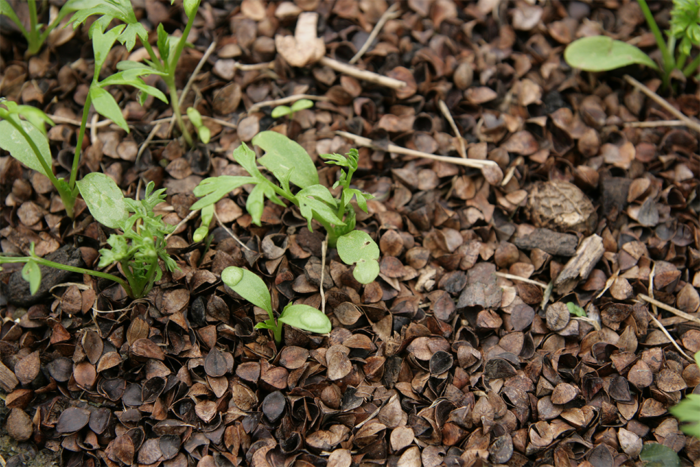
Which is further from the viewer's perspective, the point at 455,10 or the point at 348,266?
the point at 455,10

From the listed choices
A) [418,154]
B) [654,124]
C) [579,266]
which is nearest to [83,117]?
[418,154]

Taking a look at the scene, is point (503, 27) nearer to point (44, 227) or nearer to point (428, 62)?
point (428, 62)

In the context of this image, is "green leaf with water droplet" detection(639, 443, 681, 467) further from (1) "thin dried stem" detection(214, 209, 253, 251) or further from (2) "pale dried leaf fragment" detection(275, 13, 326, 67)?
(2) "pale dried leaf fragment" detection(275, 13, 326, 67)

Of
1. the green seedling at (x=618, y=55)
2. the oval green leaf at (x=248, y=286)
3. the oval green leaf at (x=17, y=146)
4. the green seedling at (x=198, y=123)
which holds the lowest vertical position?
the oval green leaf at (x=248, y=286)

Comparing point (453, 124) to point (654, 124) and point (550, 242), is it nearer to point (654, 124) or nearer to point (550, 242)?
point (550, 242)

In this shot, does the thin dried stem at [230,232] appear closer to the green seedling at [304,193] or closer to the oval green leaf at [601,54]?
the green seedling at [304,193]

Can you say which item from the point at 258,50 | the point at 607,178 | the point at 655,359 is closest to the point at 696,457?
the point at 655,359

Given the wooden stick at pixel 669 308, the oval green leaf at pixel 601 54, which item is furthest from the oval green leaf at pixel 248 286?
the oval green leaf at pixel 601 54
